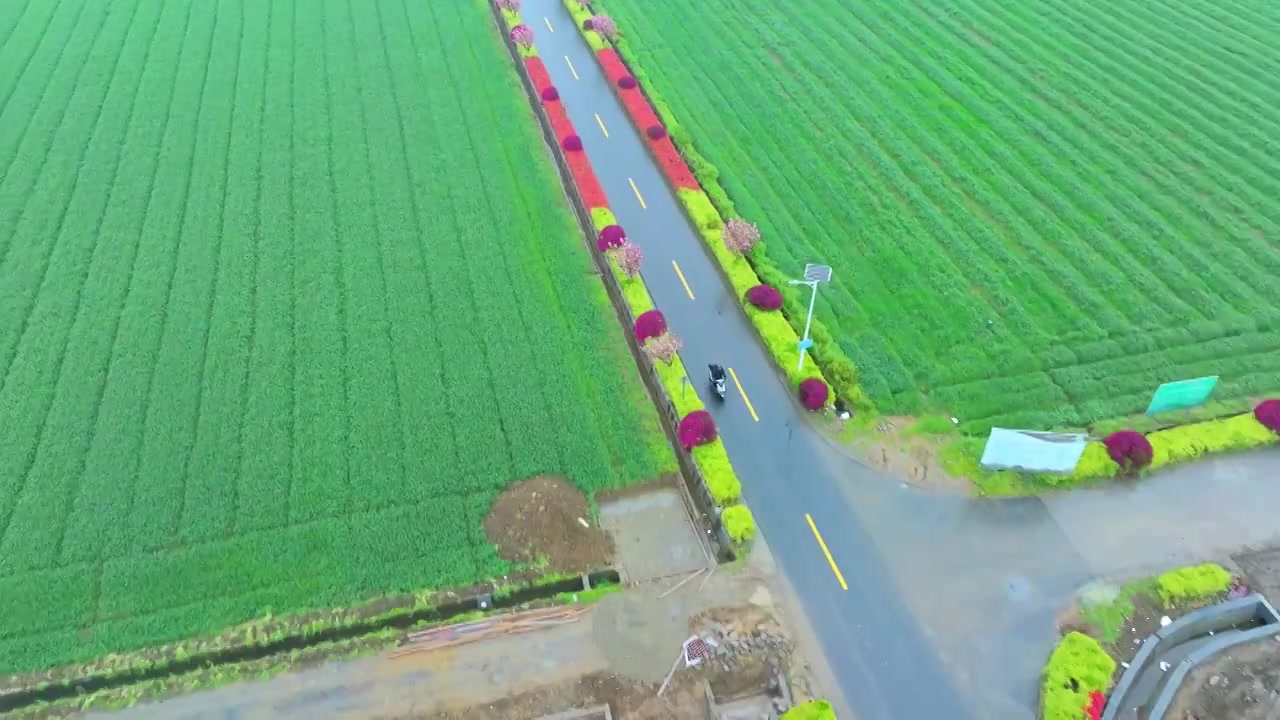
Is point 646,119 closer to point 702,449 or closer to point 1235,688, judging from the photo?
point 702,449

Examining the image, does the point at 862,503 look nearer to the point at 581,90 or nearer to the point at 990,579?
the point at 990,579

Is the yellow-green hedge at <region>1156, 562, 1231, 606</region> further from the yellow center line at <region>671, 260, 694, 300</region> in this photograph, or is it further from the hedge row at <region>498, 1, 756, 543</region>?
the yellow center line at <region>671, 260, 694, 300</region>

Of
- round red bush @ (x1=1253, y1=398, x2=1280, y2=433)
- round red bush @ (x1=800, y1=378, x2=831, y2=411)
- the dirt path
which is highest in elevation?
round red bush @ (x1=1253, y1=398, x2=1280, y2=433)

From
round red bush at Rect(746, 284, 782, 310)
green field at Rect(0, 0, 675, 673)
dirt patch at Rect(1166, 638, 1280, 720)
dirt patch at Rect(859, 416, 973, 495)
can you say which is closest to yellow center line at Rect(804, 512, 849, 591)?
dirt patch at Rect(859, 416, 973, 495)

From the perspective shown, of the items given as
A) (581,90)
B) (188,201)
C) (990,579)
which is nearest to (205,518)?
(188,201)

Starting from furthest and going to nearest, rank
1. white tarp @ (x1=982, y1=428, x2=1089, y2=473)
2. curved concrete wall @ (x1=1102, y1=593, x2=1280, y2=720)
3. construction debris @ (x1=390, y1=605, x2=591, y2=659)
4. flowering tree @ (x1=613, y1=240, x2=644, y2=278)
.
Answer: flowering tree @ (x1=613, y1=240, x2=644, y2=278) → white tarp @ (x1=982, y1=428, x2=1089, y2=473) → construction debris @ (x1=390, y1=605, x2=591, y2=659) → curved concrete wall @ (x1=1102, y1=593, x2=1280, y2=720)

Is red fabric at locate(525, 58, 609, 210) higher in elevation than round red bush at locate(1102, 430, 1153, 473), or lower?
higher

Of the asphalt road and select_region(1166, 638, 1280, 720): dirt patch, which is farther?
the asphalt road
